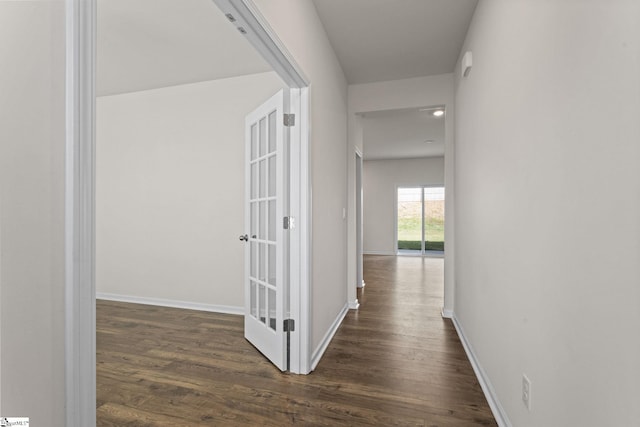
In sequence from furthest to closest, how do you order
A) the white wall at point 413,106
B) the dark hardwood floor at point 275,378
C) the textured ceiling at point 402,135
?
the textured ceiling at point 402,135 → the white wall at point 413,106 → the dark hardwood floor at point 275,378

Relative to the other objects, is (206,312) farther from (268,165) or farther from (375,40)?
(375,40)

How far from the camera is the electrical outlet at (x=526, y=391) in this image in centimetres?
140

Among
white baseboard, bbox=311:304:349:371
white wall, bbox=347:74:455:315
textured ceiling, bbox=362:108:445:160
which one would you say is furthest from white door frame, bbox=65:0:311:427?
textured ceiling, bbox=362:108:445:160

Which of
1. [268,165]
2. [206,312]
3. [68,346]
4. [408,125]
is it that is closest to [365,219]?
[408,125]

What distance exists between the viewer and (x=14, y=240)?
650 millimetres

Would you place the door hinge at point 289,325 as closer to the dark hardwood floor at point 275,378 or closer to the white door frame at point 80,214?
the dark hardwood floor at point 275,378

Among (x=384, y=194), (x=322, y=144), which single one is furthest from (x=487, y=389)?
(x=384, y=194)

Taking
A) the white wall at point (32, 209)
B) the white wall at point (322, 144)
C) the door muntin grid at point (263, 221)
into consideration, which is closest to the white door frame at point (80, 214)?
the white wall at point (32, 209)

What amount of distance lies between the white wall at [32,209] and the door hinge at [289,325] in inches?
64.8

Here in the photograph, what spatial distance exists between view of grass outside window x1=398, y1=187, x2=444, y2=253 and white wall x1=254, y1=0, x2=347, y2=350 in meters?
6.07

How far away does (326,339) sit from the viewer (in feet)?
9.27

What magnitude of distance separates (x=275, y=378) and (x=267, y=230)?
108 centimetres

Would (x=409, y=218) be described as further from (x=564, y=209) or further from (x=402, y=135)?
(x=564, y=209)

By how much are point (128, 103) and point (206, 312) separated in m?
2.77
